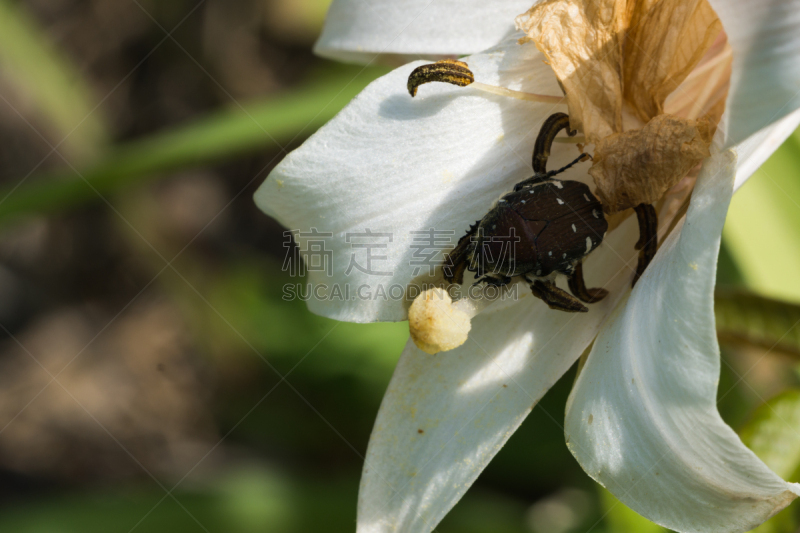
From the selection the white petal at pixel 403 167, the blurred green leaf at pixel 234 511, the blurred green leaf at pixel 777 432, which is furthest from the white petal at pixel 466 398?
the blurred green leaf at pixel 234 511

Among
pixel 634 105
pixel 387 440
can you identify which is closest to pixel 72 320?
pixel 387 440

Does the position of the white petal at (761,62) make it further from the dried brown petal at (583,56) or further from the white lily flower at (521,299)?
the dried brown petal at (583,56)

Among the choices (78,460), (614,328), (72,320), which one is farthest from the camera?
(72,320)

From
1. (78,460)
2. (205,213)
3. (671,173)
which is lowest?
(78,460)

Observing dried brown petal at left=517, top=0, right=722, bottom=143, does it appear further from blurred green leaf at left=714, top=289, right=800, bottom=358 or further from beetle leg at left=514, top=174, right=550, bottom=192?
blurred green leaf at left=714, top=289, right=800, bottom=358

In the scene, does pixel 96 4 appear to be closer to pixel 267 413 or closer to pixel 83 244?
pixel 83 244

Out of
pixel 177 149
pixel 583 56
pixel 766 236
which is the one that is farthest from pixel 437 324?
pixel 177 149
